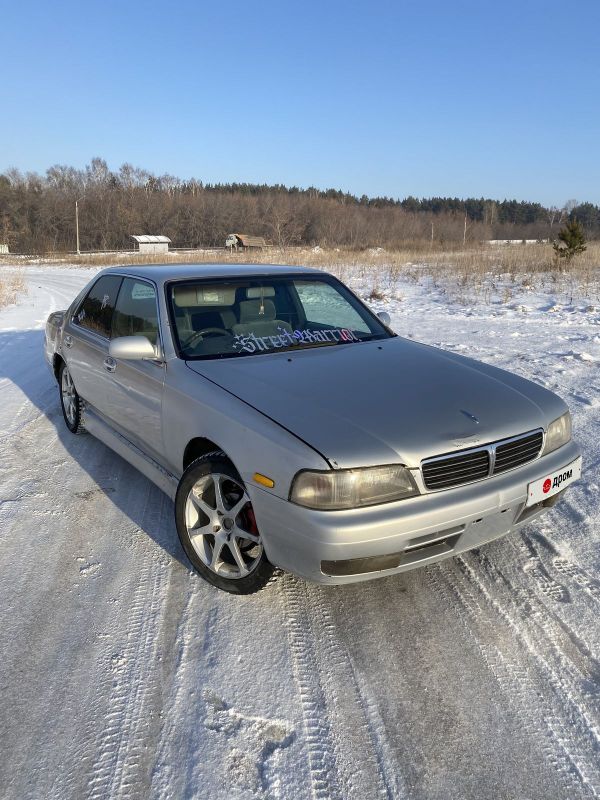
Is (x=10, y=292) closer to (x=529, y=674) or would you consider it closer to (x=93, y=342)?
(x=93, y=342)

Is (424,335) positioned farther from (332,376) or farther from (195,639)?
(195,639)

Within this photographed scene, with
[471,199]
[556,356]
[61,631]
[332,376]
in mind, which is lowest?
[61,631]

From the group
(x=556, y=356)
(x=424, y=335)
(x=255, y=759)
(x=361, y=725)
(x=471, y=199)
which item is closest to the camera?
(x=255, y=759)

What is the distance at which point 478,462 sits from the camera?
2.54 meters

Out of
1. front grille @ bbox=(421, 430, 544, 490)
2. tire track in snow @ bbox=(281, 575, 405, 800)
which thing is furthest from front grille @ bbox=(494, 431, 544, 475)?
tire track in snow @ bbox=(281, 575, 405, 800)

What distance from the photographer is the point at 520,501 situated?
8.71ft

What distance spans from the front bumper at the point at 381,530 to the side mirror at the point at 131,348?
125cm

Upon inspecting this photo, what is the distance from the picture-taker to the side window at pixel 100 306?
14.5ft

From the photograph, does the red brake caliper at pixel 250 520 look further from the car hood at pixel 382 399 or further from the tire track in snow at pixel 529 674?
the tire track in snow at pixel 529 674

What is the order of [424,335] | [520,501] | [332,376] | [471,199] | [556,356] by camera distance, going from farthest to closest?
1. [471,199]
2. [424,335]
3. [556,356]
4. [332,376]
5. [520,501]

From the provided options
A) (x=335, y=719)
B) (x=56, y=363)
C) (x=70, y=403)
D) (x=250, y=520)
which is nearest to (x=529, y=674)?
(x=335, y=719)

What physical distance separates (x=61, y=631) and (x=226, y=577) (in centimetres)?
76

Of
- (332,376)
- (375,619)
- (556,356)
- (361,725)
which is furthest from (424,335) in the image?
(361,725)

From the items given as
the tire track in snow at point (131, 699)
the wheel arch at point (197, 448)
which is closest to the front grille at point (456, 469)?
the wheel arch at point (197, 448)
